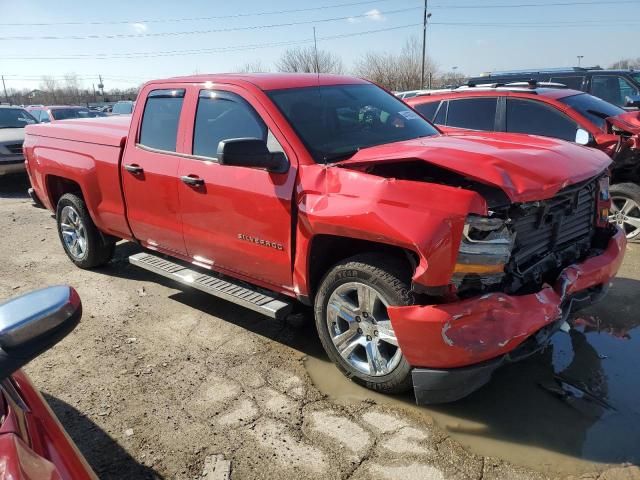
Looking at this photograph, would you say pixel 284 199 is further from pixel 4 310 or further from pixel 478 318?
pixel 4 310

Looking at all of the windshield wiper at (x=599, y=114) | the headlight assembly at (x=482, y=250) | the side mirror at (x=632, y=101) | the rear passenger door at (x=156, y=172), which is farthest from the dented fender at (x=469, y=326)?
the side mirror at (x=632, y=101)

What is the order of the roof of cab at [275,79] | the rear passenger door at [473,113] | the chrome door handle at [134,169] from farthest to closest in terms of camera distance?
the rear passenger door at [473,113] < the chrome door handle at [134,169] < the roof of cab at [275,79]

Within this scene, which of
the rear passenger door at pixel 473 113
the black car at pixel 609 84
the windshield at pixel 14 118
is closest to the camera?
the rear passenger door at pixel 473 113

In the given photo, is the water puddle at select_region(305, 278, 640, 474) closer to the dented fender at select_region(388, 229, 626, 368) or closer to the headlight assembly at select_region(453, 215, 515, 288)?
the dented fender at select_region(388, 229, 626, 368)

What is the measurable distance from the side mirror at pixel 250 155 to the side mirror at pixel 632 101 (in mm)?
6378

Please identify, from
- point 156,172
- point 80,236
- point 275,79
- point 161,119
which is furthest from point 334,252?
point 80,236

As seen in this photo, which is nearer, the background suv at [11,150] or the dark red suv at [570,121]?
the dark red suv at [570,121]

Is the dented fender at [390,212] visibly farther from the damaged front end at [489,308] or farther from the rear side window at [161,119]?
the rear side window at [161,119]

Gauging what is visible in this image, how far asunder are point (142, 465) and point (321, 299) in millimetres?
1386

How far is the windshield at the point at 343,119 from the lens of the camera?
11.9 feet

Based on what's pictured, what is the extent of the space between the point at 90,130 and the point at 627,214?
19.2 feet

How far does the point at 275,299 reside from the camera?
3867mm

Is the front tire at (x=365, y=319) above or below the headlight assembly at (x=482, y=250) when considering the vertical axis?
below

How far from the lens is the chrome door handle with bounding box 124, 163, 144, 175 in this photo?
14.9 ft
